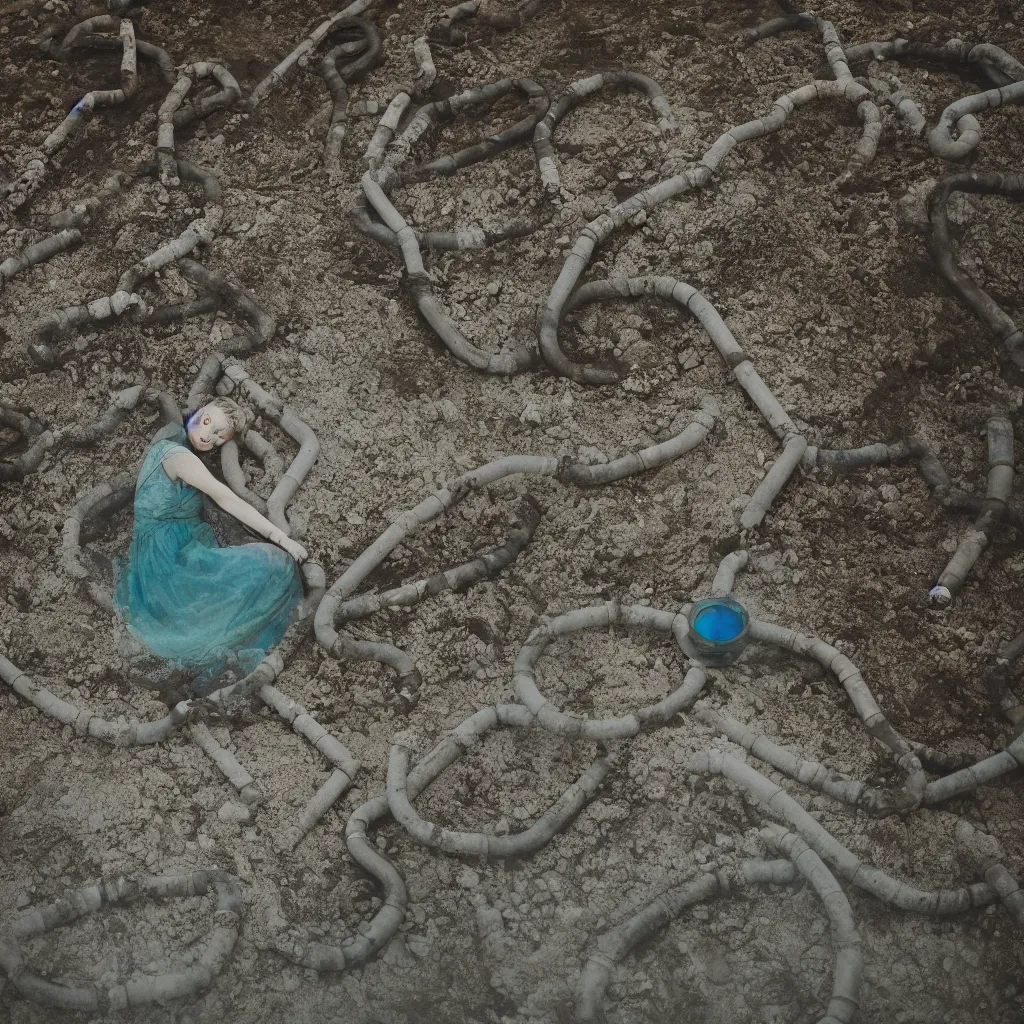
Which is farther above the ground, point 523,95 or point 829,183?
point 523,95

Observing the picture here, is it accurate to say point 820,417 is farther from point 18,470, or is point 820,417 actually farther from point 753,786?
point 18,470

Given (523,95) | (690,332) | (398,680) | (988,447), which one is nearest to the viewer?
(398,680)

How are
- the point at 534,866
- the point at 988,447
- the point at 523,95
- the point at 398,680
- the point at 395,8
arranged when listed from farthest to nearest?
the point at 395,8 → the point at 523,95 → the point at 988,447 → the point at 398,680 → the point at 534,866

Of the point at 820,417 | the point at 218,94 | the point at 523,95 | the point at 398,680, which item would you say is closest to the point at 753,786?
the point at 398,680

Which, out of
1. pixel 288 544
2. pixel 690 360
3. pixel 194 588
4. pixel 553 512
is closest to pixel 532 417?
pixel 553 512

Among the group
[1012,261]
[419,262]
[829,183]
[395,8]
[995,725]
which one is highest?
[395,8]

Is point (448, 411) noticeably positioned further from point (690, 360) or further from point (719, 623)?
point (719, 623)

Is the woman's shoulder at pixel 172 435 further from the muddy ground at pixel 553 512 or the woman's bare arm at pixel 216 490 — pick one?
the muddy ground at pixel 553 512
